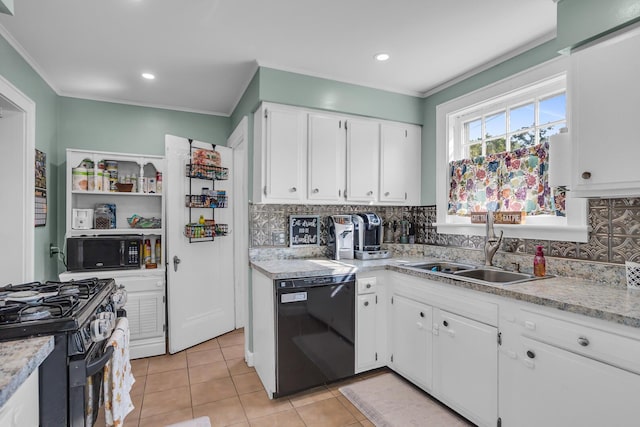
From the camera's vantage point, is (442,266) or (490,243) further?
(442,266)

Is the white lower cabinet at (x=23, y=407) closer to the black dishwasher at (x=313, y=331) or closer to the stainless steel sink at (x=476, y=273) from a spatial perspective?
the black dishwasher at (x=313, y=331)

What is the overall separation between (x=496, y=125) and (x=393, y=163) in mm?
925

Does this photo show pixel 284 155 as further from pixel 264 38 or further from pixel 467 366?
pixel 467 366

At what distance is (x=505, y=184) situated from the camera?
8.62 feet

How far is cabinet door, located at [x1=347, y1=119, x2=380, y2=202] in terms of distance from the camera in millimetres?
3053

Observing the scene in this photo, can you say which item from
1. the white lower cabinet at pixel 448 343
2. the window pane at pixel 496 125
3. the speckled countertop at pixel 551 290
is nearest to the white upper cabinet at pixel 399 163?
the window pane at pixel 496 125

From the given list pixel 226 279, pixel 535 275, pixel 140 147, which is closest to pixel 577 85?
pixel 535 275

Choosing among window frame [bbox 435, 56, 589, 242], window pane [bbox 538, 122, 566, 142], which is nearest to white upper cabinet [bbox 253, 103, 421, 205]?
window frame [bbox 435, 56, 589, 242]

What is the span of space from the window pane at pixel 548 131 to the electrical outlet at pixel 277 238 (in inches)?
87.1

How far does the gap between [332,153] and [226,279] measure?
1.80m

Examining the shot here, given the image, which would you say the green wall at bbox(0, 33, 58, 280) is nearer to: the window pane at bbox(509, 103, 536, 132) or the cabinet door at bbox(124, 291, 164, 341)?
the cabinet door at bbox(124, 291, 164, 341)

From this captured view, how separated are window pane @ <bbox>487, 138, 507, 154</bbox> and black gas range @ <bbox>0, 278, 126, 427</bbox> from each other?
2.91 metres

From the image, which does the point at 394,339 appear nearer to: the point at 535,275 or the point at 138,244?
the point at 535,275

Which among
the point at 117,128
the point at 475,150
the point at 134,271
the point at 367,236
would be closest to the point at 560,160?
the point at 475,150
